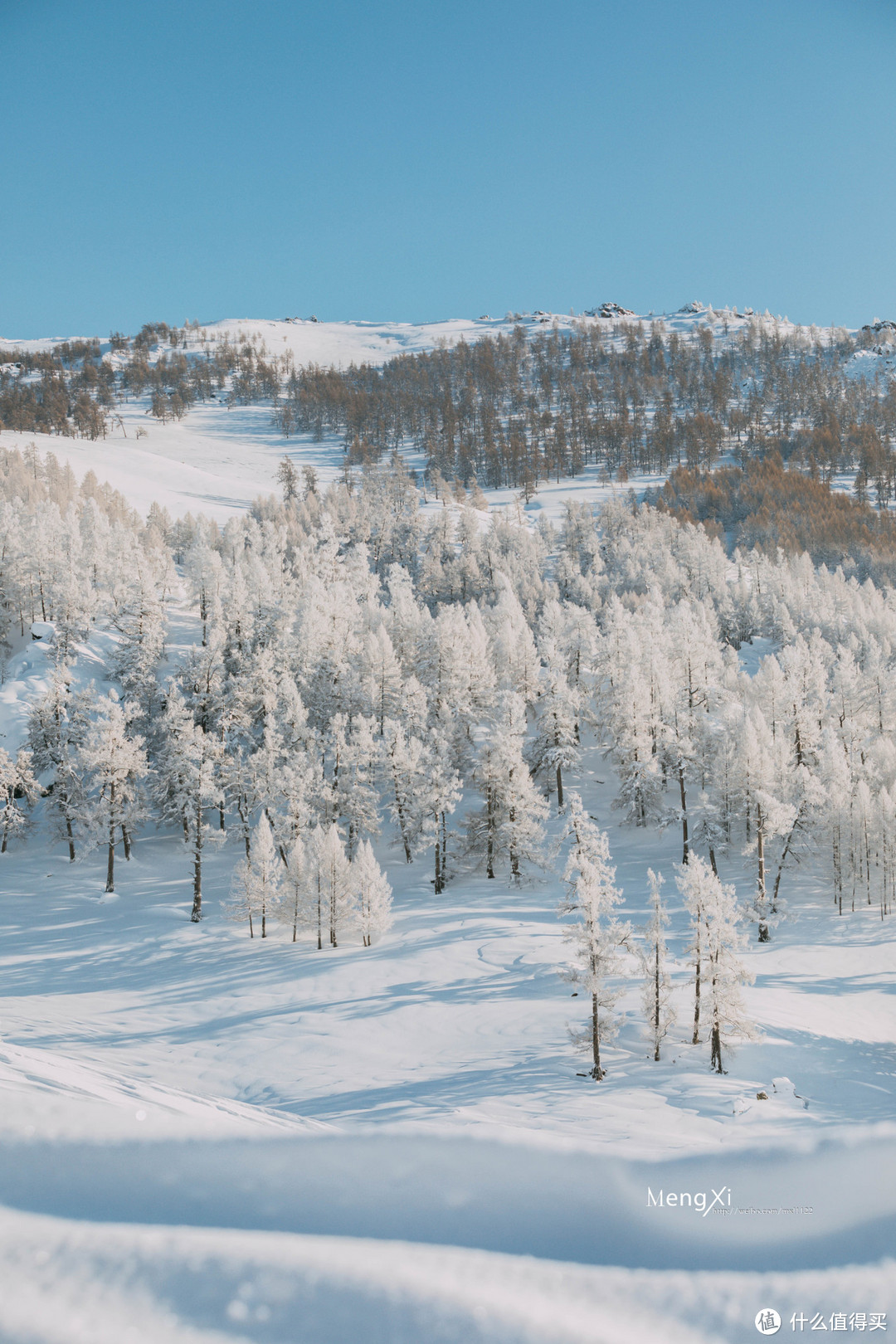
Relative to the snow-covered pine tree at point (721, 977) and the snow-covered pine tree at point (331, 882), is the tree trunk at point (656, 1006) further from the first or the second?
the snow-covered pine tree at point (331, 882)

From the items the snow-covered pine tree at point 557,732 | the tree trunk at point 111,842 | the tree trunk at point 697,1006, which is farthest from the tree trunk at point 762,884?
the tree trunk at point 111,842

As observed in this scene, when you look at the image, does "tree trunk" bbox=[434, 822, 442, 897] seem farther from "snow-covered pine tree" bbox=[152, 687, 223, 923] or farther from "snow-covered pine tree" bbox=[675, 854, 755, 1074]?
"snow-covered pine tree" bbox=[675, 854, 755, 1074]

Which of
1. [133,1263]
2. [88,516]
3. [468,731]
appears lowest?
[468,731]

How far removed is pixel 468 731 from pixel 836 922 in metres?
26.3

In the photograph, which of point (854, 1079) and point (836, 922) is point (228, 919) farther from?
point (836, 922)

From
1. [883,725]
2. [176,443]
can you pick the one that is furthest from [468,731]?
[176,443]

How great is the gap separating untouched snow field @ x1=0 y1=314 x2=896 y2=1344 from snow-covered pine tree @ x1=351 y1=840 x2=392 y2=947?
3.98 feet

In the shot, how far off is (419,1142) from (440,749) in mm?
38556

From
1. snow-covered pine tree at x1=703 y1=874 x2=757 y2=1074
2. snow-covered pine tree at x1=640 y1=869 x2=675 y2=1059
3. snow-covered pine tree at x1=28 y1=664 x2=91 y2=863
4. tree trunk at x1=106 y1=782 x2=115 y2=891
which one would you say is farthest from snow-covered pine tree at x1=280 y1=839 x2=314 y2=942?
snow-covered pine tree at x1=703 y1=874 x2=757 y2=1074

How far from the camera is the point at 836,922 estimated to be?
3428 centimetres

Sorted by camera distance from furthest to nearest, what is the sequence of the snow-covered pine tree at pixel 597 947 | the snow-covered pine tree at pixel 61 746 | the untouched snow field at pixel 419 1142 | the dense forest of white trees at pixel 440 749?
1. the snow-covered pine tree at pixel 61 746
2. the dense forest of white trees at pixel 440 749
3. the snow-covered pine tree at pixel 597 947
4. the untouched snow field at pixel 419 1142

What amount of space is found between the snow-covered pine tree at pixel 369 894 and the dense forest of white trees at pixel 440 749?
0.12m

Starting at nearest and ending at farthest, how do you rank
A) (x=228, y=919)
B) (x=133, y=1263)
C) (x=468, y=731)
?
(x=133, y=1263), (x=228, y=919), (x=468, y=731)

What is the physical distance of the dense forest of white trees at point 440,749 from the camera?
31.5 metres
